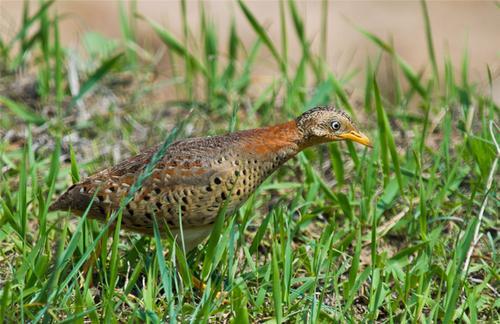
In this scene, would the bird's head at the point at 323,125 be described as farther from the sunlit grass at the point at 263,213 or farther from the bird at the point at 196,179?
the sunlit grass at the point at 263,213

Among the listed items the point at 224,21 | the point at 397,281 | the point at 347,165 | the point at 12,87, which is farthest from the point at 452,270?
the point at 224,21

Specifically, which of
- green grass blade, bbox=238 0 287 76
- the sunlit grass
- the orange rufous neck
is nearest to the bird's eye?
the orange rufous neck

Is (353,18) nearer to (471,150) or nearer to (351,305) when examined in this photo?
(471,150)

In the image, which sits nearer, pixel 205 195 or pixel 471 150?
pixel 205 195

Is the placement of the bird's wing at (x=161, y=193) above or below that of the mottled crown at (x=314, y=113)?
below

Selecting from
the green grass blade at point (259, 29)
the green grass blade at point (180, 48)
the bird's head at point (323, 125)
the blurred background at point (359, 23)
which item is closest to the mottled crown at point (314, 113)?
the bird's head at point (323, 125)

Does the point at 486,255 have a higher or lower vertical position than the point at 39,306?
lower

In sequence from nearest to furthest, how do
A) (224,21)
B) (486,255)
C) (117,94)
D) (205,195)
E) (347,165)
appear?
(205,195) → (486,255) → (347,165) → (117,94) → (224,21)

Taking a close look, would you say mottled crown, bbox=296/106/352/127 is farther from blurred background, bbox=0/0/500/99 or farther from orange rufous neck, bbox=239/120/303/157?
blurred background, bbox=0/0/500/99
